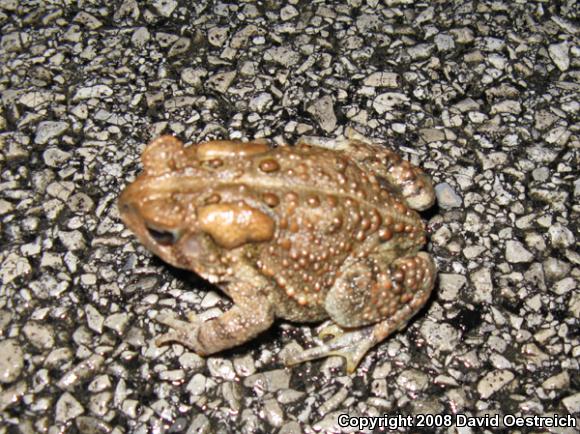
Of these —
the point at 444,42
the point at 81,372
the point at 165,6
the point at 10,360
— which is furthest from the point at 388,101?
the point at 10,360

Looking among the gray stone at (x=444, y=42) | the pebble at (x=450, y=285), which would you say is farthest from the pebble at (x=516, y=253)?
the gray stone at (x=444, y=42)

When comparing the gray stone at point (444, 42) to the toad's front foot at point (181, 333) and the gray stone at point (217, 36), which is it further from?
the toad's front foot at point (181, 333)

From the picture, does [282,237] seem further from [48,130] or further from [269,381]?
[48,130]

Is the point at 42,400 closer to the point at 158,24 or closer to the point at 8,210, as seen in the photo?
the point at 8,210

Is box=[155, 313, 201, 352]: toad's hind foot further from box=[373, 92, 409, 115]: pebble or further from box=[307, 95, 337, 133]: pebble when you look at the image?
box=[373, 92, 409, 115]: pebble

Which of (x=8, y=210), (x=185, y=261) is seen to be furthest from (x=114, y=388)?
(x=8, y=210)

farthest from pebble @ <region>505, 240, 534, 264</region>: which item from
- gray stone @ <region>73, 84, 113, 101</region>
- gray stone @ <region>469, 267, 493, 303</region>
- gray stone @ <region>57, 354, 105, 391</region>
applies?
gray stone @ <region>73, 84, 113, 101</region>
